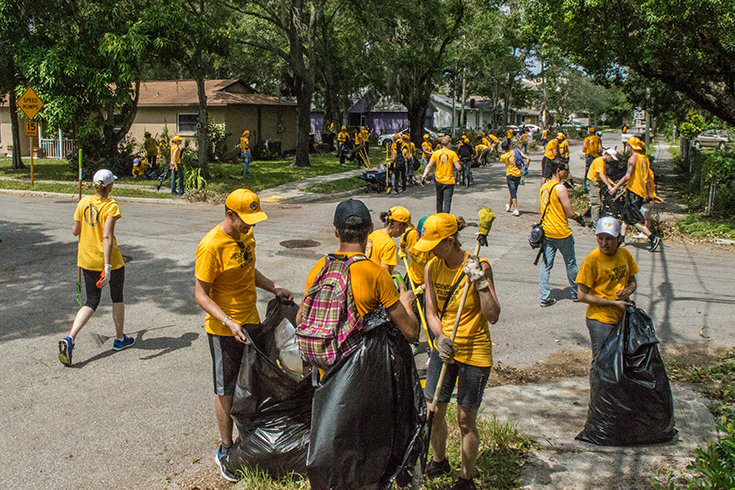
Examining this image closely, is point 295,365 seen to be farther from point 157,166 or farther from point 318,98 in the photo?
point 318,98

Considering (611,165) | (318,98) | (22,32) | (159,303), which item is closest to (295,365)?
(159,303)

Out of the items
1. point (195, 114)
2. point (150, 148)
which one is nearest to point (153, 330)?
point (150, 148)

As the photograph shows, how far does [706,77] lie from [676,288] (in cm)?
895

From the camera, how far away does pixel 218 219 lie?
14.5 metres

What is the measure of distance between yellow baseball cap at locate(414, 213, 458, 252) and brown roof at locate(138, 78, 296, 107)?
26.5 meters

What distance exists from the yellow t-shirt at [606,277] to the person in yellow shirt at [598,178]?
7.06 metres

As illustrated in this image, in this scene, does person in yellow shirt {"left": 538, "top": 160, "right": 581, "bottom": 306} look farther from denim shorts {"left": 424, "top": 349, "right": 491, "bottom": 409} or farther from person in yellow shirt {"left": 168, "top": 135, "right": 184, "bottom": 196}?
person in yellow shirt {"left": 168, "top": 135, "right": 184, "bottom": 196}

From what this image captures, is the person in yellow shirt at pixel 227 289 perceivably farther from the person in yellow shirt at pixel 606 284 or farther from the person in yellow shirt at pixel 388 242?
the person in yellow shirt at pixel 606 284

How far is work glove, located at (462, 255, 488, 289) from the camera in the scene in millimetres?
3440

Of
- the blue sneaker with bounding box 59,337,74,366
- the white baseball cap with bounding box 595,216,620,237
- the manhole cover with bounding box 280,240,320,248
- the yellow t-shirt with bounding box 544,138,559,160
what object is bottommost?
the blue sneaker with bounding box 59,337,74,366

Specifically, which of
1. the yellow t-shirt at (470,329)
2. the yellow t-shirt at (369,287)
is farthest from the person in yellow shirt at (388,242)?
the yellow t-shirt at (369,287)

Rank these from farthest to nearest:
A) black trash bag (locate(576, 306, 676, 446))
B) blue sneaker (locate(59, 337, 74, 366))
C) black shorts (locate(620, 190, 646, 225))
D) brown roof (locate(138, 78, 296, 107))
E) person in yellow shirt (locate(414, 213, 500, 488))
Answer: brown roof (locate(138, 78, 296, 107))
black shorts (locate(620, 190, 646, 225))
blue sneaker (locate(59, 337, 74, 366))
black trash bag (locate(576, 306, 676, 446))
person in yellow shirt (locate(414, 213, 500, 488))

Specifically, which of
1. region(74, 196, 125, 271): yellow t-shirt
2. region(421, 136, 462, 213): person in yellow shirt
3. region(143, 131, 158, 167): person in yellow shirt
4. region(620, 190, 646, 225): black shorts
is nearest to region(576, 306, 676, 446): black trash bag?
region(74, 196, 125, 271): yellow t-shirt

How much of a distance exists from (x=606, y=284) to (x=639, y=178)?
6.97 metres
